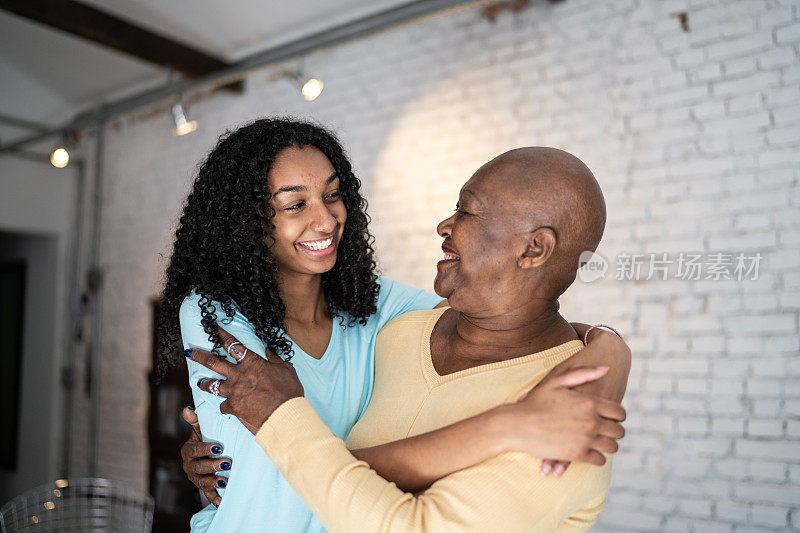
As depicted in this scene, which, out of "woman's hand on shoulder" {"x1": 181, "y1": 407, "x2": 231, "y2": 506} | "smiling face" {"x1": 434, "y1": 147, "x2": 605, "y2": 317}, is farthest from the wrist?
"woman's hand on shoulder" {"x1": 181, "y1": 407, "x2": 231, "y2": 506}

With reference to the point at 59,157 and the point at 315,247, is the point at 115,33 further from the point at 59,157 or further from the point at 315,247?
the point at 315,247

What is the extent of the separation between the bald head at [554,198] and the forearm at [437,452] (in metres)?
0.40

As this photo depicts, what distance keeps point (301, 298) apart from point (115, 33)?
3.84 metres

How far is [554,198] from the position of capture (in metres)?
1.36

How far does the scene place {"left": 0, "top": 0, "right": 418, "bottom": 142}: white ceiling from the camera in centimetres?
489

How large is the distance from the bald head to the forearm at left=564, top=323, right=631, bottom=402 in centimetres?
19

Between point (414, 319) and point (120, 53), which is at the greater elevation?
point (120, 53)

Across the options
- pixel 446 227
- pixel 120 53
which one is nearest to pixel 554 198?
pixel 446 227

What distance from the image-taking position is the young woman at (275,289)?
1499mm

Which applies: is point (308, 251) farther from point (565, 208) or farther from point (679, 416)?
point (679, 416)

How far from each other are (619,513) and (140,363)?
446cm

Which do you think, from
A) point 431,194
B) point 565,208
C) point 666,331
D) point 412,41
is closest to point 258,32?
point 412,41

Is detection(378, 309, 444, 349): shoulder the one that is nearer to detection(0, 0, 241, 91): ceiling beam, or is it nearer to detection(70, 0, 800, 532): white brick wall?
detection(70, 0, 800, 532): white brick wall

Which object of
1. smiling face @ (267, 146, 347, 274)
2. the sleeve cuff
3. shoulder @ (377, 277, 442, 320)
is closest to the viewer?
the sleeve cuff
